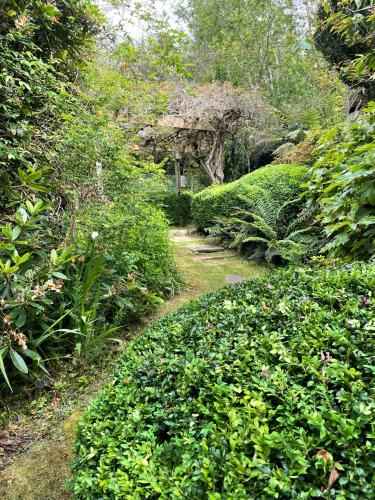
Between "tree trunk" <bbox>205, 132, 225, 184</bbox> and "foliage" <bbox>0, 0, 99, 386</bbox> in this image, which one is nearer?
"foliage" <bbox>0, 0, 99, 386</bbox>

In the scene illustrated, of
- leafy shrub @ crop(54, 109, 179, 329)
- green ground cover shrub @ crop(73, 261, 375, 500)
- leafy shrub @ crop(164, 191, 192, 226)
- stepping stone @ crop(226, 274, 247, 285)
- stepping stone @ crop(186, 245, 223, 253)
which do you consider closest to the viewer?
green ground cover shrub @ crop(73, 261, 375, 500)

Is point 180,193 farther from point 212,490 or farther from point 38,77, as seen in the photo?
point 212,490

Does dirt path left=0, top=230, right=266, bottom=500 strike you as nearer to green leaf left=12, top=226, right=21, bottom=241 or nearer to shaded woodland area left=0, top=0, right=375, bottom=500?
shaded woodland area left=0, top=0, right=375, bottom=500

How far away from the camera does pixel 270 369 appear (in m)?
0.96

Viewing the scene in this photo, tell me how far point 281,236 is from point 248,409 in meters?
4.89

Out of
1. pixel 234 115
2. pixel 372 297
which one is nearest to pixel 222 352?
pixel 372 297

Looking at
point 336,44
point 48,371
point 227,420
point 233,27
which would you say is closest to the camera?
point 227,420

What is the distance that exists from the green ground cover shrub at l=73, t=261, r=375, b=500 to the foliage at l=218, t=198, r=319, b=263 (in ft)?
10.7

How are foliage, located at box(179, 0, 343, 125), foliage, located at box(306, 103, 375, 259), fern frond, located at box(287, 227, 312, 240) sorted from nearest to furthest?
foliage, located at box(306, 103, 375, 259) → fern frond, located at box(287, 227, 312, 240) → foliage, located at box(179, 0, 343, 125)

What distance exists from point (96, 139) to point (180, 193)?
28.0 feet

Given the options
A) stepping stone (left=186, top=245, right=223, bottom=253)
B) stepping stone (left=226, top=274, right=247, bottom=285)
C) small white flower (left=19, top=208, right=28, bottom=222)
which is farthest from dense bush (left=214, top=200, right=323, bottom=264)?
small white flower (left=19, top=208, right=28, bottom=222)

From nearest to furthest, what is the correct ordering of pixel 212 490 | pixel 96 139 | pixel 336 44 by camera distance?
pixel 212 490
pixel 96 139
pixel 336 44

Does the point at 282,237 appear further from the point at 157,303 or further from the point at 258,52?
the point at 258,52

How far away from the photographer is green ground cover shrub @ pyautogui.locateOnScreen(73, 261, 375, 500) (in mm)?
681
